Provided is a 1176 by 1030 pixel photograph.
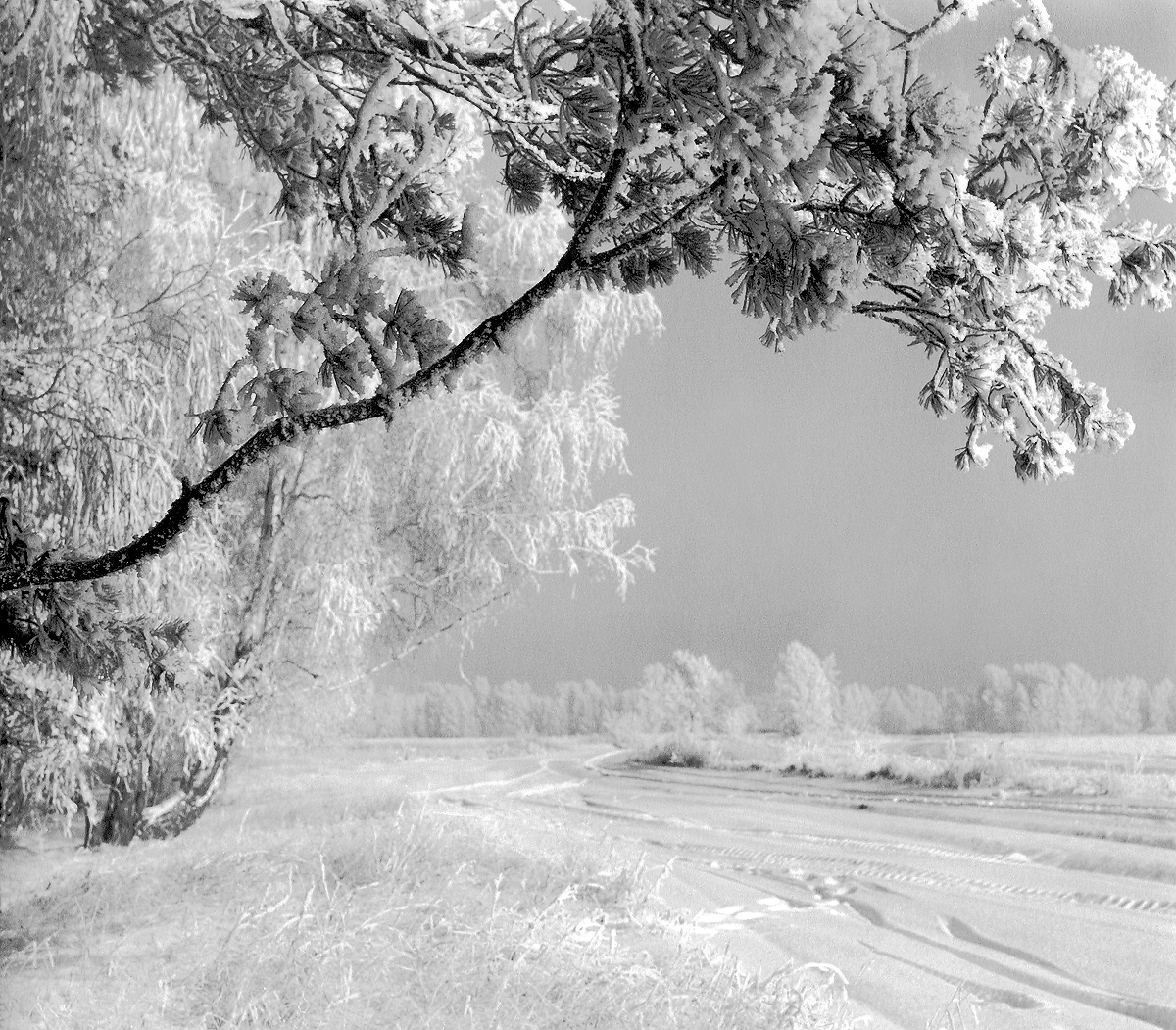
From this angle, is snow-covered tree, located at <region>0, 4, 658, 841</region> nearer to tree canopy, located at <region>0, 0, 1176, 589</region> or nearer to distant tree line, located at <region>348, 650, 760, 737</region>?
tree canopy, located at <region>0, 0, 1176, 589</region>

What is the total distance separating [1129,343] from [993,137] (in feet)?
5.48

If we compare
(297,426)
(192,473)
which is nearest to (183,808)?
(192,473)

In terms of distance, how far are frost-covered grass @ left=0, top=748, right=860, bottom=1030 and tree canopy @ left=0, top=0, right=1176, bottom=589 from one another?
83 cm

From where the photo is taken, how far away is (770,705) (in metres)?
3.43

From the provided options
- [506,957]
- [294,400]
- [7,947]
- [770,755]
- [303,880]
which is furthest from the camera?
[770,755]

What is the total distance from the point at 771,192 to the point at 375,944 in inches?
57.8

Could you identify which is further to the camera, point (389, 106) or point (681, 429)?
point (681, 429)

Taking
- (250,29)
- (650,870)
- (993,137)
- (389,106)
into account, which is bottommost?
(650,870)

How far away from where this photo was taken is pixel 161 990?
1.35 m

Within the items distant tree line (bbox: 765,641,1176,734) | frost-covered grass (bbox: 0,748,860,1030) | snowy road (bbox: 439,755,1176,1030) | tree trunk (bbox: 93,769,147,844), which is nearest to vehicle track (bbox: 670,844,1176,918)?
snowy road (bbox: 439,755,1176,1030)

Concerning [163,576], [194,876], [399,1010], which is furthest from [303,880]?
[163,576]

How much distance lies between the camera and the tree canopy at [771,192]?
1.63 ft

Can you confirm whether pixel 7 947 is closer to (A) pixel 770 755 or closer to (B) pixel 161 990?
(B) pixel 161 990

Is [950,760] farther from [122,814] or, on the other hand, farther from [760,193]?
[122,814]
